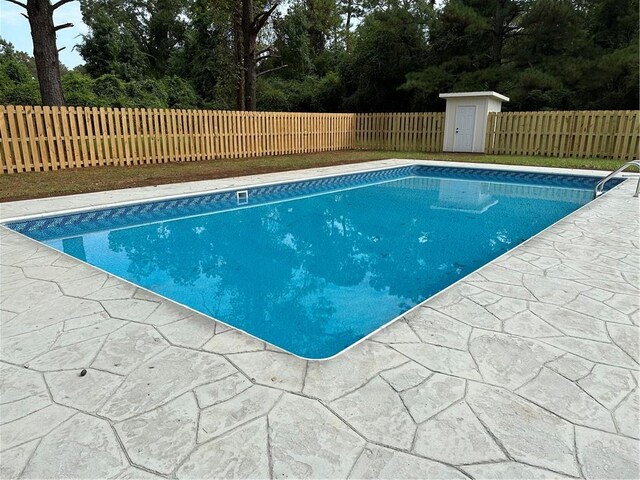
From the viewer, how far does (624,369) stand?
2.06m

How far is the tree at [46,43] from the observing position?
903cm

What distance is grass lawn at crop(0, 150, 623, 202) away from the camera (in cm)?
714

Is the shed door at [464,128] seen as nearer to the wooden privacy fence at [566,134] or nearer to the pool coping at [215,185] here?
the wooden privacy fence at [566,134]

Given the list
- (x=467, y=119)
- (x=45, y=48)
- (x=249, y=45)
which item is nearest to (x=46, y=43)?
(x=45, y=48)

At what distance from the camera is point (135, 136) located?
10039mm

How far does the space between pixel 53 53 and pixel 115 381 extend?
10.4 m

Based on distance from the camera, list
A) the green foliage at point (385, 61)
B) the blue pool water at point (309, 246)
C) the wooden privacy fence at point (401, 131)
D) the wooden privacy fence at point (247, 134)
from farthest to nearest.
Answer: the green foliage at point (385, 61), the wooden privacy fence at point (401, 131), the wooden privacy fence at point (247, 134), the blue pool water at point (309, 246)

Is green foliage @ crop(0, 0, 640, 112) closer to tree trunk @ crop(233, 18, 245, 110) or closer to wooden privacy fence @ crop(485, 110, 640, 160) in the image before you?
tree trunk @ crop(233, 18, 245, 110)

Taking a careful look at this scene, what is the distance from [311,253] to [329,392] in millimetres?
3005

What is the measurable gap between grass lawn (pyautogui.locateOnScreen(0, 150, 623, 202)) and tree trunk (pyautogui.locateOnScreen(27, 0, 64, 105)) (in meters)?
2.20

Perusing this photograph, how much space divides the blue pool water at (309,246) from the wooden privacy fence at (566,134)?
14.8ft

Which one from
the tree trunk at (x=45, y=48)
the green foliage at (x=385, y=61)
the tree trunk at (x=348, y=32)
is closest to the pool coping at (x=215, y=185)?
the tree trunk at (x=45, y=48)

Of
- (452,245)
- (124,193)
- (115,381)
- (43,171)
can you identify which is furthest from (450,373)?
(43,171)

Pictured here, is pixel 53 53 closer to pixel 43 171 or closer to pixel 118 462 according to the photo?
pixel 43 171
